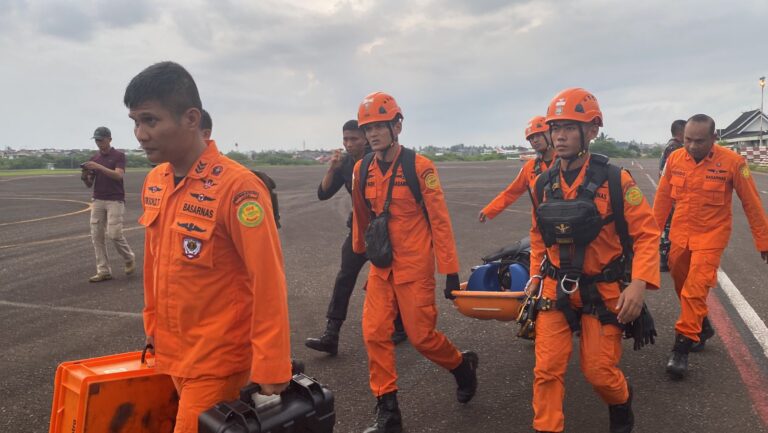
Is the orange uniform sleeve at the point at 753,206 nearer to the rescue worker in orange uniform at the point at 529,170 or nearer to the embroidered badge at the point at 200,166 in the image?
the rescue worker in orange uniform at the point at 529,170

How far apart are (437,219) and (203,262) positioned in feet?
7.02

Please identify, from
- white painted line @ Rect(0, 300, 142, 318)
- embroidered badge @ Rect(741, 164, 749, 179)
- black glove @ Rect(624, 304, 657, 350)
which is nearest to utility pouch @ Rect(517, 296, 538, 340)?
black glove @ Rect(624, 304, 657, 350)

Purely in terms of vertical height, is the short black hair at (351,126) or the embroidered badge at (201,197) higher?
the short black hair at (351,126)

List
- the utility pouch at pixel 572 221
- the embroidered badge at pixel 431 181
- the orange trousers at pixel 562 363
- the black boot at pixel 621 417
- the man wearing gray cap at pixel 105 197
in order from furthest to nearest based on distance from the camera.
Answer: the man wearing gray cap at pixel 105 197
the embroidered badge at pixel 431 181
the black boot at pixel 621 417
the utility pouch at pixel 572 221
the orange trousers at pixel 562 363

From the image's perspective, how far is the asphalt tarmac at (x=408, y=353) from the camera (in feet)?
13.3

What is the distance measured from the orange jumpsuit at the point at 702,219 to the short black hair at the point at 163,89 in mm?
4273

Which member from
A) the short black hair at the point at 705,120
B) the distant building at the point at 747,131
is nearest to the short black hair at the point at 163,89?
the short black hair at the point at 705,120

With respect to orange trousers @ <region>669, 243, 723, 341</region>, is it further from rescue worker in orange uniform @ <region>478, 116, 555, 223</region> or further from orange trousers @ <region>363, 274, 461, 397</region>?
orange trousers @ <region>363, 274, 461, 397</region>

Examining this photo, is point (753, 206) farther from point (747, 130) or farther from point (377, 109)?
point (747, 130)

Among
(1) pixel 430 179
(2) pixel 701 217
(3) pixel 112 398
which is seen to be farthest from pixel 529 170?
(3) pixel 112 398

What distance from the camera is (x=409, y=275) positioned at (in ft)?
13.3

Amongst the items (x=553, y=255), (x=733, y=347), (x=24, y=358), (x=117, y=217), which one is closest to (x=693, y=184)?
(x=733, y=347)

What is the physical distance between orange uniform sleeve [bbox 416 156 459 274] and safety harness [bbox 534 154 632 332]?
788 millimetres

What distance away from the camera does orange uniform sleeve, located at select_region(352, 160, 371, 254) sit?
4434mm
